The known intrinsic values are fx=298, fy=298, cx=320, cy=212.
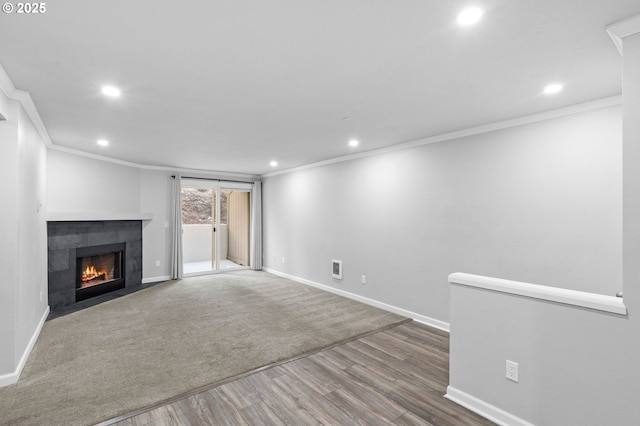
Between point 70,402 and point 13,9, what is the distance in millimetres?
2666

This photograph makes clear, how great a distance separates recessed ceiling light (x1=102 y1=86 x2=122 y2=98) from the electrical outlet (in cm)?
370

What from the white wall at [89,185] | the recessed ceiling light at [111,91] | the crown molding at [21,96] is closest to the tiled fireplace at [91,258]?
the white wall at [89,185]

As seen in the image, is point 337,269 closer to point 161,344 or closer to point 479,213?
point 479,213

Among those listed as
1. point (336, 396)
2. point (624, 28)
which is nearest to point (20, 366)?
point (336, 396)

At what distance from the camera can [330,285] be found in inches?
223

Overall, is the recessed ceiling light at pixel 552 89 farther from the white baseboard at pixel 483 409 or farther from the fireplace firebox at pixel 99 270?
the fireplace firebox at pixel 99 270

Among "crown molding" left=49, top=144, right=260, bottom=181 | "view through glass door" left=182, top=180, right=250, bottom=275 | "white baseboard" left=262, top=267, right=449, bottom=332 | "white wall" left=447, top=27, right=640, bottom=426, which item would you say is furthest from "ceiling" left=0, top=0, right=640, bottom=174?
"view through glass door" left=182, top=180, right=250, bottom=275

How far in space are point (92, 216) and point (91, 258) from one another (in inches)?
34.4

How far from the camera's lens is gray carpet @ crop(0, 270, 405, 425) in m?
2.36

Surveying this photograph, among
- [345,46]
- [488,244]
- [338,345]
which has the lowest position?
[338,345]

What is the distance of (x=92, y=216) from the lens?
4.90m

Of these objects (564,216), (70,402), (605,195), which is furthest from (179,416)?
(605,195)

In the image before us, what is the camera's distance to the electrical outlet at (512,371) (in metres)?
2.07

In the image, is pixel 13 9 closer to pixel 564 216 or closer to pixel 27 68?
pixel 27 68
